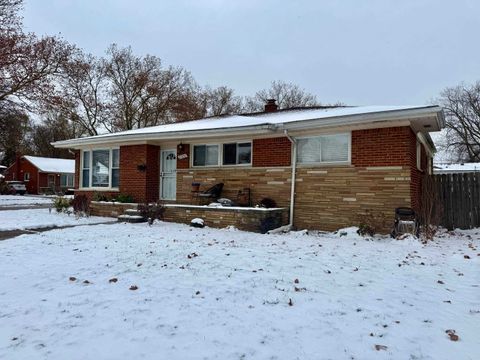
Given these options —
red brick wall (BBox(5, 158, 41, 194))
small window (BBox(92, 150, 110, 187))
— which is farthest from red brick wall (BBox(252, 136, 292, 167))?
red brick wall (BBox(5, 158, 41, 194))

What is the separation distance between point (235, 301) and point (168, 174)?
9.70 m

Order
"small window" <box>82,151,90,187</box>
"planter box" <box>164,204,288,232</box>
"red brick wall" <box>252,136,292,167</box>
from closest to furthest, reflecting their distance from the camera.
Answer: "planter box" <box>164,204,288,232</box>, "red brick wall" <box>252,136,292,167</box>, "small window" <box>82,151,90,187</box>

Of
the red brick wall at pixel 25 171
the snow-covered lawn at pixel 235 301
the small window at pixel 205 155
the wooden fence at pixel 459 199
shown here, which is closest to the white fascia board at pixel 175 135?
the small window at pixel 205 155

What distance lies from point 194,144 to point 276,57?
661 inches

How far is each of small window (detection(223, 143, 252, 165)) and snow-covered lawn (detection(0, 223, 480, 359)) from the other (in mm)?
4673

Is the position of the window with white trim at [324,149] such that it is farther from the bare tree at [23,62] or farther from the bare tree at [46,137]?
the bare tree at [46,137]

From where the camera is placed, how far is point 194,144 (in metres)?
12.5

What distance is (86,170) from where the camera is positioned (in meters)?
15.1

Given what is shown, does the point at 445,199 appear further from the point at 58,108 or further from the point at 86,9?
the point at 58,108

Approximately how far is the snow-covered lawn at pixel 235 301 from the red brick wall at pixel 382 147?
253cm

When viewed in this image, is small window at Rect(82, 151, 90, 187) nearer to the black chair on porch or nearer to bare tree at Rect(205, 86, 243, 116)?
the black chair on porch

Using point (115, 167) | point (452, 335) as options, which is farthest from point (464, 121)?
point (452, 335)

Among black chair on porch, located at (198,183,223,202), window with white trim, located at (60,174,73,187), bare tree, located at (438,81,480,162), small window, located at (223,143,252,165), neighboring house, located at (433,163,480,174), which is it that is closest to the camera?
small window, located at (223,143,252,165)

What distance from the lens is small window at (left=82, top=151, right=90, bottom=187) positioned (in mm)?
A: 15060
